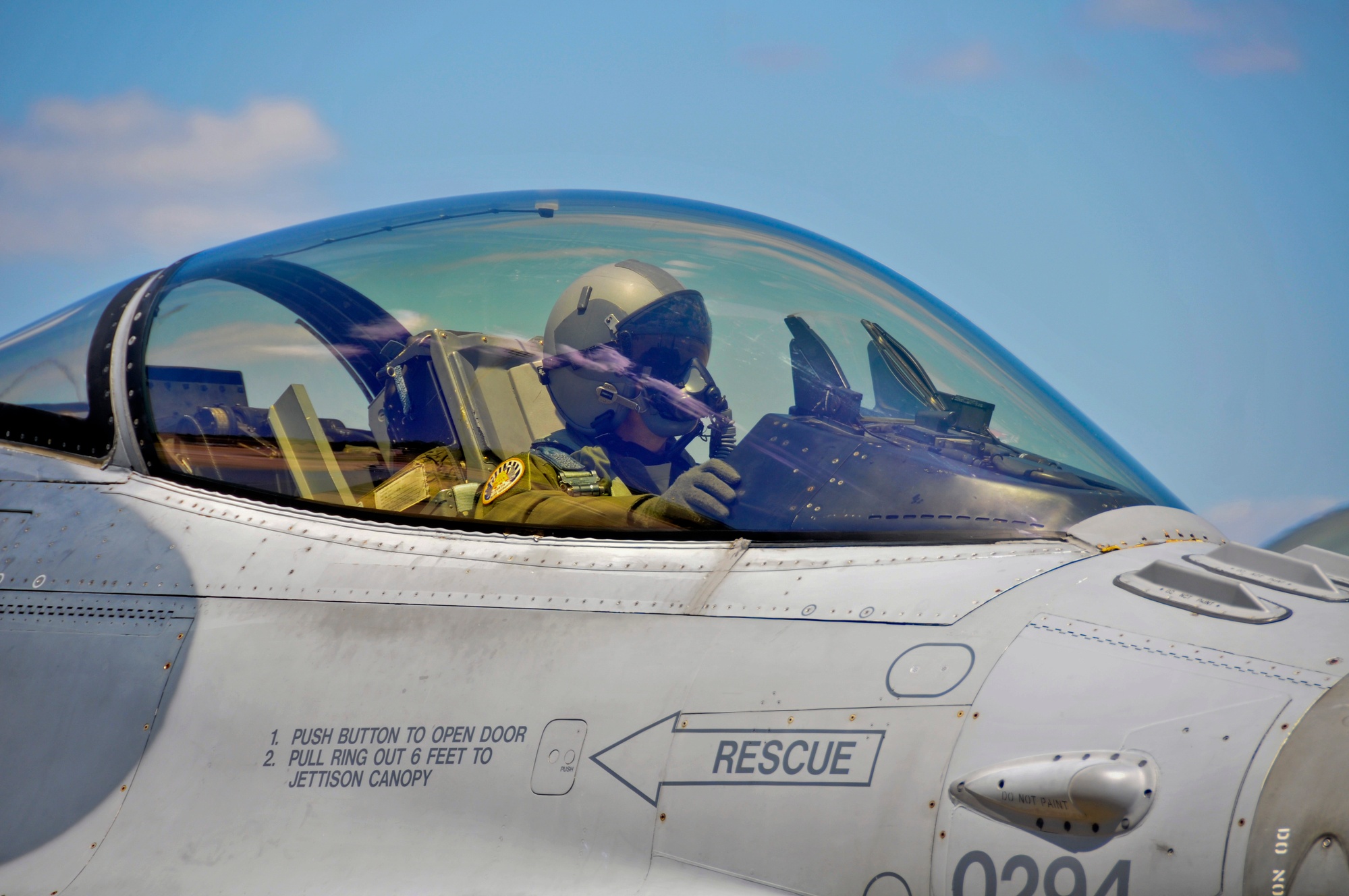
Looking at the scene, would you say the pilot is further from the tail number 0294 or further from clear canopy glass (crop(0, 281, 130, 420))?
clear canopy glass (crop(0, 281, 130, 420))

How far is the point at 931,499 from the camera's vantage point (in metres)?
2.42

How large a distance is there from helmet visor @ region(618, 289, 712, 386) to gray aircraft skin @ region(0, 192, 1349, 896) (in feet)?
0.10

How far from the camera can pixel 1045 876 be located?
1.73 m

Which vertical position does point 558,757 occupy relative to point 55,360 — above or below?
below

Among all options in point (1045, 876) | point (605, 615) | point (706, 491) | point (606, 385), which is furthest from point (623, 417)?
point (1045, 876)

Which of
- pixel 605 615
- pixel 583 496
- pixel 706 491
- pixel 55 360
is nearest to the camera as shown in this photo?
pixel 605 615

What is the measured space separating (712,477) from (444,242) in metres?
1.35

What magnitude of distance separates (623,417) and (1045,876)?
5.43ft

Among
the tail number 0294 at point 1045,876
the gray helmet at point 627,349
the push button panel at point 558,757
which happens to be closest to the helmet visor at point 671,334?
the gray helmet at point 627,349

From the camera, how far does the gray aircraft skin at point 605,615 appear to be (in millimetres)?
1821

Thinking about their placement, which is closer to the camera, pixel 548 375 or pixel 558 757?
pixel 558 757

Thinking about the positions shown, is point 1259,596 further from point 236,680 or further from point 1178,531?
point 236,680

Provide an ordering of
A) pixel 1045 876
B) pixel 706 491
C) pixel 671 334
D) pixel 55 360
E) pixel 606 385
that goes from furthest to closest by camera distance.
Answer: pixel 55 360 < pixel 606 385 < pixel 671 334 < pixel 706 491 < pixel 1045 876

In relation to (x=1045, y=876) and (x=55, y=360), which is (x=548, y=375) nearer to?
(x=55, y=360)
